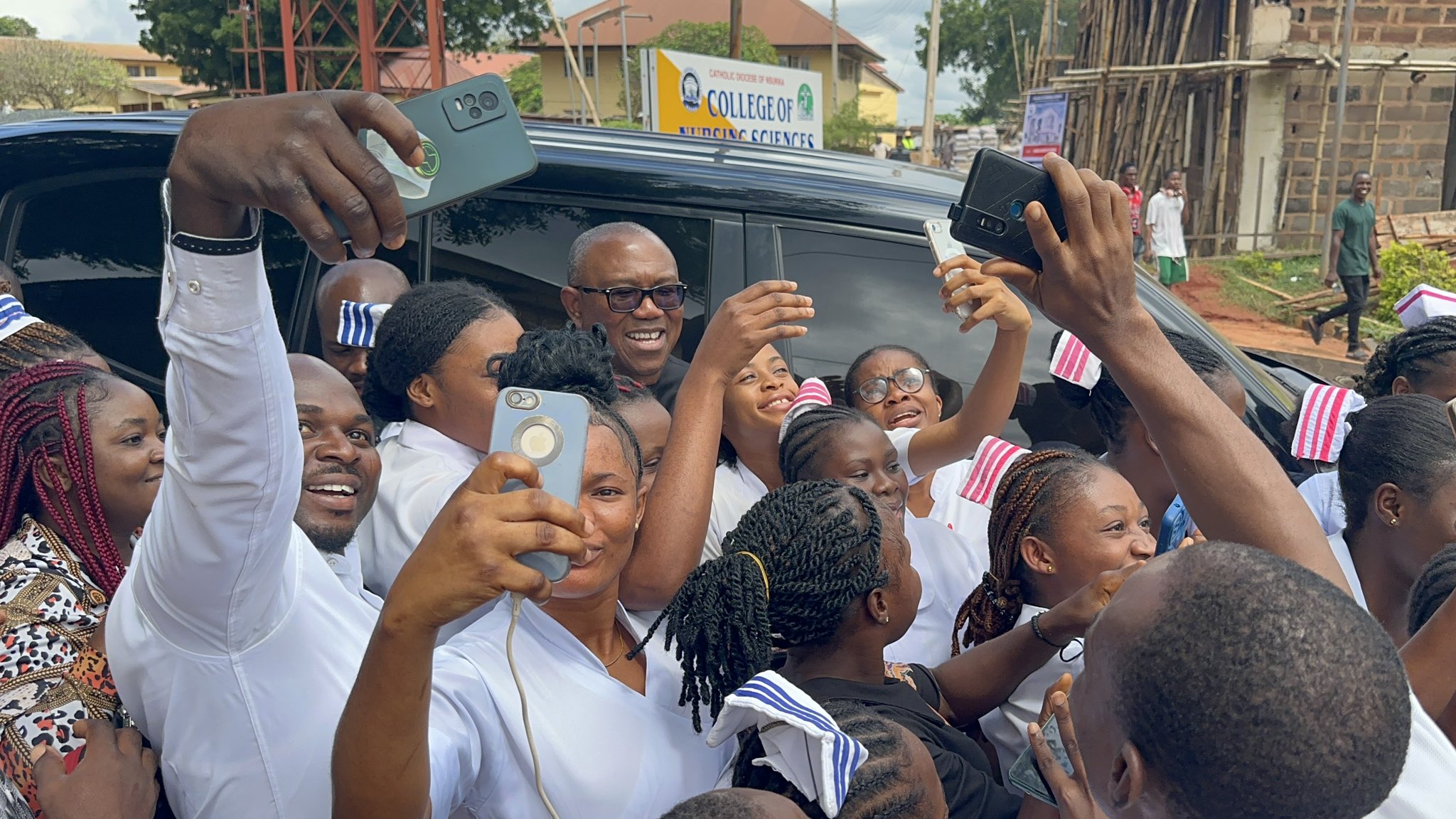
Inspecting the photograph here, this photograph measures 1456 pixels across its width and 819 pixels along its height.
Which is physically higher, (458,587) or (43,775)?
(458,587)

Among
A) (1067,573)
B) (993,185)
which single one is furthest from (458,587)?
(1067,573)

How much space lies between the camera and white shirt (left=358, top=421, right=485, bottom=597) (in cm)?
239

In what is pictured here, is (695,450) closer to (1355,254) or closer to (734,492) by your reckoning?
(734,492)

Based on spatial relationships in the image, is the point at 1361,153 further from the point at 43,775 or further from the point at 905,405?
the point at 43,775

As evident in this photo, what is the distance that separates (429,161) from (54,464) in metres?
0.99

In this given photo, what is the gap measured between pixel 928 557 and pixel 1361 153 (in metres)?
15.7

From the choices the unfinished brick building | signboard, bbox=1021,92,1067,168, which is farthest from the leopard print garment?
the unfinished brick building

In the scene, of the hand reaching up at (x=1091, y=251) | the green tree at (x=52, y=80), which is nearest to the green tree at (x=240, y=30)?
the green tree at (x=52, y=80)

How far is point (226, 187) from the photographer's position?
1.21 m

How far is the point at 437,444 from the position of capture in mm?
2629

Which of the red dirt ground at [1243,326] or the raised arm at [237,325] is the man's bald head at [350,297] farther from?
the red dirt ground at [1243,326]

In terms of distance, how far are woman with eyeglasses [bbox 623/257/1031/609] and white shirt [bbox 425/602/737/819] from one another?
30 centimetres

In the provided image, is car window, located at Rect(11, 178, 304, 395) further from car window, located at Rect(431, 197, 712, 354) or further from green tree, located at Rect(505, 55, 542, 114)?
green tree, located at Rect(505, 55, 542, 114)

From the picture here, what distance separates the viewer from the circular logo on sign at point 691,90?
9234mm
